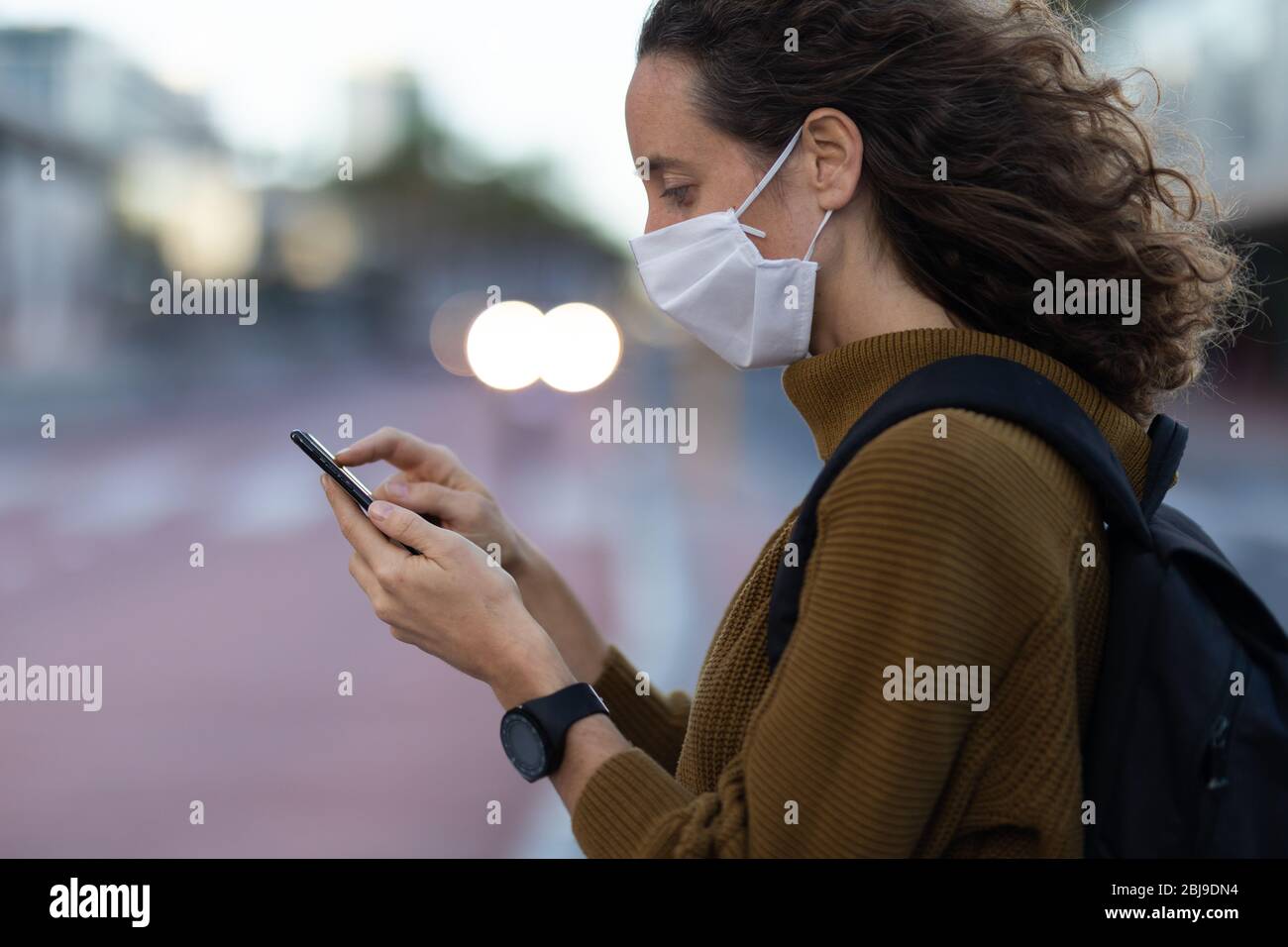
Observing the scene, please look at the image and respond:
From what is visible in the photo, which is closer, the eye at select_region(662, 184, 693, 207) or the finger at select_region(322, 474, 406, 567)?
the finger at select_region(322, 474, 406, 567)

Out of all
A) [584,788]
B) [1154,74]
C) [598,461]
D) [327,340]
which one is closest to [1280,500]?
[598,461]

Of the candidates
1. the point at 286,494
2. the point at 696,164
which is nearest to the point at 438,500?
the point at 696,164

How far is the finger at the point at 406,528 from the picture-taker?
176 cm

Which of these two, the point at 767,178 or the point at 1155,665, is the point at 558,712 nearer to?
the point at 1155,665

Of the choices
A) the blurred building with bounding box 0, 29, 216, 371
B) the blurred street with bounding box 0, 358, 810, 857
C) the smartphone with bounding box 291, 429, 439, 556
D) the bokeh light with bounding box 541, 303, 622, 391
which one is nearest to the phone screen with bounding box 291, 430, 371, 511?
the smartphone with bounding box 291, 429, 439, 556

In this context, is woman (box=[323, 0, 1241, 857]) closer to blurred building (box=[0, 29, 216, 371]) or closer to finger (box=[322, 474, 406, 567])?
finger (box=[322, 474, 406, 567])

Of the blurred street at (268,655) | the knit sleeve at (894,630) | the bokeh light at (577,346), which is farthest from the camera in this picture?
the bokeh light at (577,346)

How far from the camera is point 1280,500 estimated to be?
47.3ft

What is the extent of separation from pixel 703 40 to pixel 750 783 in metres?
1.08

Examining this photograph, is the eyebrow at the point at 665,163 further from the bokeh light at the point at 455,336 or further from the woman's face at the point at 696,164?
the bokeh light at the point at 455,336

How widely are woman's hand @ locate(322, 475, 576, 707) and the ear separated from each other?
2.38 feet

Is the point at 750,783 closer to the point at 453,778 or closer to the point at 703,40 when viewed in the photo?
the point at 703,40

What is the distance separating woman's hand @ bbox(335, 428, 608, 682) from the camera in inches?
86.0

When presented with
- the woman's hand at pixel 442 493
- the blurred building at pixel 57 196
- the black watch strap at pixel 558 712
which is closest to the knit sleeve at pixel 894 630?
the black watch strap at pixel 558 712
